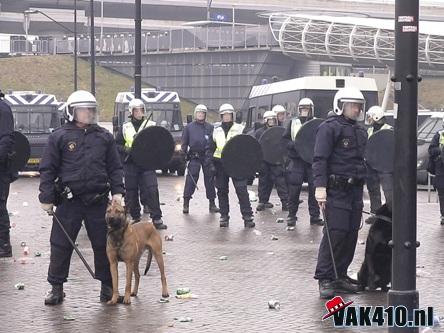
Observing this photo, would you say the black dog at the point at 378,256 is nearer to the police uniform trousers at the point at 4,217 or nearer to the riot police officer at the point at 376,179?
the police uniform trousers at the point at 4,217

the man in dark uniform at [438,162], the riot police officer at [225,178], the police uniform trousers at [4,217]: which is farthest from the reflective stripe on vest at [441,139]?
the police uniform trousers at [4,217]

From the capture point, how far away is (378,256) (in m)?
11.0

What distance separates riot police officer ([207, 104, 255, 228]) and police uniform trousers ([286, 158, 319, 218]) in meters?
0.62

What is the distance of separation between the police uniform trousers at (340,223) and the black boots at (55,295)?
2243mm

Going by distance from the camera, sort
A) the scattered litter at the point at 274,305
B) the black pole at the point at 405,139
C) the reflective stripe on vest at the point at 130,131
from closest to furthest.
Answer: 1. the black pole at the point at 405,139
2. the scattered litter at the point at 274,305
3. the reflective stripe on vest at the point at 130,131

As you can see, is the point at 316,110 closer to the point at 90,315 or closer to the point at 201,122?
the point at 201,122

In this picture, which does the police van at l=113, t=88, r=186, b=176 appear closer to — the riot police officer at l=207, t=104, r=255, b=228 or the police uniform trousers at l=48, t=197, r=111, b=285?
the riot police officer at l=207, t=104, r=255, b=228

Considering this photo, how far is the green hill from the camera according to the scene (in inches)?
2884

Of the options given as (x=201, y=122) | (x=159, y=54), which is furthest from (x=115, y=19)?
(x=201, y=122)

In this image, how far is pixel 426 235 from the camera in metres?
16.3

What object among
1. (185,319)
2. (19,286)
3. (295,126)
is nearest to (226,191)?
(295,126)

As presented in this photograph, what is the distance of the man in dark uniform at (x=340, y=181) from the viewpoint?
10.9 m

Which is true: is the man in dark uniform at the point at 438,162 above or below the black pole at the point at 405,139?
below

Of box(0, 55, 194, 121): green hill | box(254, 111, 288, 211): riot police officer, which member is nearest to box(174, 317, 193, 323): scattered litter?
box(254, 111, 288, 211): riot police officer
